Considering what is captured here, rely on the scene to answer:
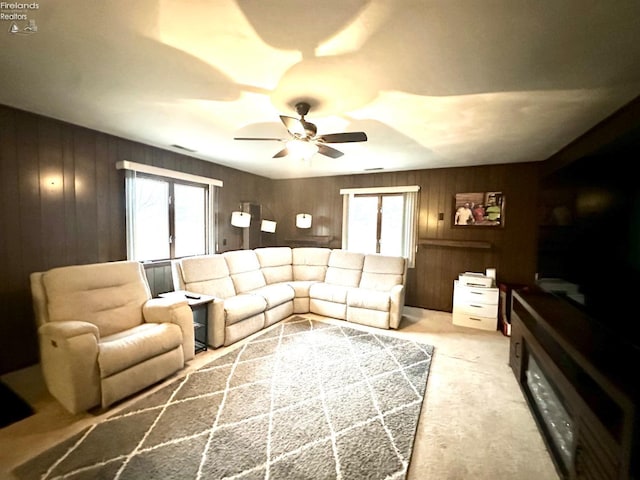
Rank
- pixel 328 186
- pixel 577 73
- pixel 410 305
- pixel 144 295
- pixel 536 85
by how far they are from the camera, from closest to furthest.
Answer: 1. pixel 577 73
2. pixel 536 85
3. pixel 144 295
4. pixel 410 305
5. pixel 328 186

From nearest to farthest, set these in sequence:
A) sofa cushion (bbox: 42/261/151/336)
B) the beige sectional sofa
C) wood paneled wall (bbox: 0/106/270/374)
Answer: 1. sofa cushion (bbox: 42/261/151/336)
2. wood paneled wall (bbox: 0/106/270/374)
3. the beige sectional sofa

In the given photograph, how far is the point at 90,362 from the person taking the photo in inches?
71.4

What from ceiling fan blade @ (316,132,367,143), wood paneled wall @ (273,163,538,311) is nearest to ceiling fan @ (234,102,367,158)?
ceiling fan blade @ (316,132,367,143)

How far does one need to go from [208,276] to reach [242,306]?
0.64 m

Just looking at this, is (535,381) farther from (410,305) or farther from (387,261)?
(410,305)

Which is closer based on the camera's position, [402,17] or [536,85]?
[402,17]

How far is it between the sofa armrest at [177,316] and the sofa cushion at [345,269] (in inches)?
91.8

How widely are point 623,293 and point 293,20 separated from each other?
2258 mm

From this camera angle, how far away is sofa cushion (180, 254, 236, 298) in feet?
10.4

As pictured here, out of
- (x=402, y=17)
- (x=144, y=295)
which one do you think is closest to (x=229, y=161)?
(x=144, y=295)

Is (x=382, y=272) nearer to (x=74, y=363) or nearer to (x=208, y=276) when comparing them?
(x=208, y=276)

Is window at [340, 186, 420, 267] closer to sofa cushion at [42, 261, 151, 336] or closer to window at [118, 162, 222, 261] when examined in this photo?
window at [118, 162, 222, 261]

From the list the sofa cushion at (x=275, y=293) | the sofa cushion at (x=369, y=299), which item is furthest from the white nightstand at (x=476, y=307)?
the sofa cushion at (x=275, y=293)

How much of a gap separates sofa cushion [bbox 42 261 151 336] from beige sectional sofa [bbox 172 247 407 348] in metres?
0.58
